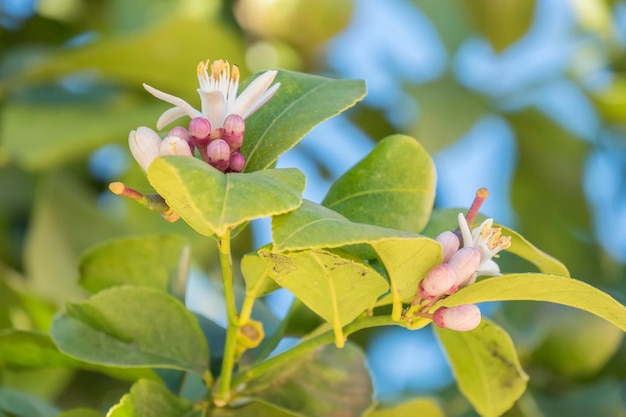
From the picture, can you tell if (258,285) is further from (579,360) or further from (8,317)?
(579,360)

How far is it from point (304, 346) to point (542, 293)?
0.20m

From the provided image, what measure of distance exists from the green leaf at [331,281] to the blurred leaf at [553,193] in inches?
54.0

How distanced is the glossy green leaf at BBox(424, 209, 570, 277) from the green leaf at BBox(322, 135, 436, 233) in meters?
0.02

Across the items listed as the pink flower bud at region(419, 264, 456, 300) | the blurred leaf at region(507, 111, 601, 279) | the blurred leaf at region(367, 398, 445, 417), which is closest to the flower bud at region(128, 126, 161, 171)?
the pink flower bud at region(419, 264, 456, 300)

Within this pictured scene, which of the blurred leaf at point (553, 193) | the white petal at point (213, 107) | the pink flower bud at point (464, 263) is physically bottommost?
the blurred leaf at point (553, 193)

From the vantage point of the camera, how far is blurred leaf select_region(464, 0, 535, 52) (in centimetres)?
220

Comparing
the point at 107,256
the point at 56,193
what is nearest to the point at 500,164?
the point at 56,193

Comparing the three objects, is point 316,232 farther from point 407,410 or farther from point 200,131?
point 407,410

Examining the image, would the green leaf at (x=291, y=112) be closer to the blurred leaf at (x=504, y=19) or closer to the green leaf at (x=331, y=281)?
the green leaf at (x=331, y=281)

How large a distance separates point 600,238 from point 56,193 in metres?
1.17

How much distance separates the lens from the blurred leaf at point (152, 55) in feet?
5.80

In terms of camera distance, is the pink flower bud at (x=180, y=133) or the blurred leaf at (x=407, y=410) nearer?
the pink flower bud at (x=180, y=133)

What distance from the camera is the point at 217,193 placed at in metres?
0.60

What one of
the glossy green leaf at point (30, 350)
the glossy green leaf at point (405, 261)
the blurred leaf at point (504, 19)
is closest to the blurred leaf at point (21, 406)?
the glossy green leaf at point (30, 350)
